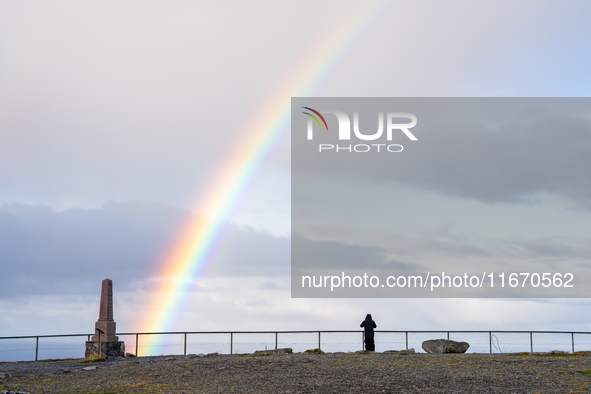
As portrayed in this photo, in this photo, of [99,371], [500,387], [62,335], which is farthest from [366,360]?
[62,335]

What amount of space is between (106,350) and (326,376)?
16975 millimetres

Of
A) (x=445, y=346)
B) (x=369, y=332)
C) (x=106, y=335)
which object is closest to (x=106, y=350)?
(x=106, y=335)

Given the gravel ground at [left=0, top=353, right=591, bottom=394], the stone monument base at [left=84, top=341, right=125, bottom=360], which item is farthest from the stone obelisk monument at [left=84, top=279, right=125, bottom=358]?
the gravel ground at [left=0, top=353, right=591, bottom=394]

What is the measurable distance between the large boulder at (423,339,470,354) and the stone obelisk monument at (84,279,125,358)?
54.2ft

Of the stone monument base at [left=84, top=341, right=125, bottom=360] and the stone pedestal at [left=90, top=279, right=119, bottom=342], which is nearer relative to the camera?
the stone monument base at [left=84, top=341, right=125, bottom=360]

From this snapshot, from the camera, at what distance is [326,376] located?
1997 cm

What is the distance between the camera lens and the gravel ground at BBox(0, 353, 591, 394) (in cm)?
1808

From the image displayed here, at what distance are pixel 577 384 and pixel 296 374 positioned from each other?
867 cm

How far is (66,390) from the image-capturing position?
19.0m

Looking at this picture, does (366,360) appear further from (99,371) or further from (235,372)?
(99,371)

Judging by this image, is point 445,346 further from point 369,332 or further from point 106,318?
point 106,318

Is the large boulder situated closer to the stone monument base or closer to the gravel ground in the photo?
the gravel ground

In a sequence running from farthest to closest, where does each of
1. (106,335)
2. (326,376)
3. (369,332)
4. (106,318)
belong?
(106,318) < (106,335) < (369,332) < (326,376)

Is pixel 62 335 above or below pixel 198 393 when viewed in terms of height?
above
